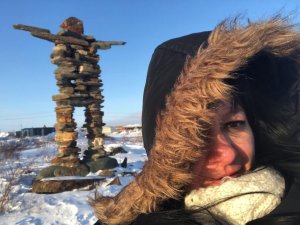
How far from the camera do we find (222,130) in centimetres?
125

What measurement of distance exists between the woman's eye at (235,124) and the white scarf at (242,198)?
0.16 metres

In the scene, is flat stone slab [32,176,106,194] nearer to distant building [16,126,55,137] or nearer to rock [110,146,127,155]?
rock [110,146,127,155]

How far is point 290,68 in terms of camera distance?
1.40 meters

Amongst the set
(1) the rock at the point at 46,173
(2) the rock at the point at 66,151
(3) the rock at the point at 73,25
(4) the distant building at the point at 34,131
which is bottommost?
(1) the rock at the point at 46,173

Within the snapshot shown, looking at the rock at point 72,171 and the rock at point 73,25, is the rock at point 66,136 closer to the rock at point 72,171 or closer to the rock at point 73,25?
the rock at point 72,171

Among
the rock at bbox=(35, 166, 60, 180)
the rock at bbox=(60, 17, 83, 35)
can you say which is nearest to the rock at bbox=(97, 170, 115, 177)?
the rock at bbox=(35, 166, 60, 180)

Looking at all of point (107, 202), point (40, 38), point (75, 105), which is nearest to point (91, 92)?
point (75, 105)

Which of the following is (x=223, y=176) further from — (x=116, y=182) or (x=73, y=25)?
(x=73, y=25)

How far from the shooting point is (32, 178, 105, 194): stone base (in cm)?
857

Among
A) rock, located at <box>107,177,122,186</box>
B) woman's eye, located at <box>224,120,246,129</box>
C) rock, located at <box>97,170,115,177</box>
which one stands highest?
woman's eye, located at <box>224,120,246,129</box>

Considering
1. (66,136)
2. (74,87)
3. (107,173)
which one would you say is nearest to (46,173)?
(66,136)

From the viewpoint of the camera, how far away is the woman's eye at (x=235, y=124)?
1259 mm

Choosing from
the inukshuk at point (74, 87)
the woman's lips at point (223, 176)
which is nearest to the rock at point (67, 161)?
the inukshuk at point (74, 87)

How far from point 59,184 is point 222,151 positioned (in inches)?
316
